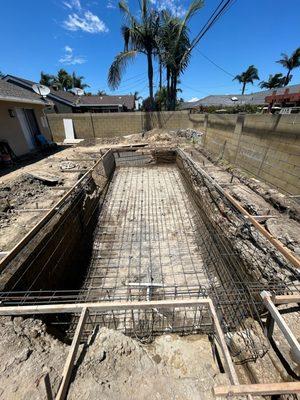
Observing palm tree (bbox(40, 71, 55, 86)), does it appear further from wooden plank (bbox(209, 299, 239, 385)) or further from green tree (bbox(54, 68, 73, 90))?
wooden plank (bbox(209, 299, 239, 385))

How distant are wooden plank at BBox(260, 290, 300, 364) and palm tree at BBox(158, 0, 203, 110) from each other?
1449 cm

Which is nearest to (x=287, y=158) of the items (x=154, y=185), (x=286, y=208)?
(x=286, y=208)

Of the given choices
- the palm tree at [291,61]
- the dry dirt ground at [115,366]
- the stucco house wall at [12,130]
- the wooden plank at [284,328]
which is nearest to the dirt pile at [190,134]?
the stucco house wall at [12,130]

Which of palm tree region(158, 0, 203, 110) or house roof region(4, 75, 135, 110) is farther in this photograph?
house roof region(4, 75, 135, 110)

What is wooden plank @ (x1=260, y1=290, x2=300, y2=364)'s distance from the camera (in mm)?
1842

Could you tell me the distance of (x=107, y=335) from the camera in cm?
227

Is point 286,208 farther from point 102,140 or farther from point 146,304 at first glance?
point 102,140

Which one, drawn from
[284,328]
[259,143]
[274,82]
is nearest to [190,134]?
[259,143]

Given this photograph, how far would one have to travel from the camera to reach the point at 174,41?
43.7 feet

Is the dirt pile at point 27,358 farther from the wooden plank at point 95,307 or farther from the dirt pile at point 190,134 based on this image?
the dirt pile at point 190,134

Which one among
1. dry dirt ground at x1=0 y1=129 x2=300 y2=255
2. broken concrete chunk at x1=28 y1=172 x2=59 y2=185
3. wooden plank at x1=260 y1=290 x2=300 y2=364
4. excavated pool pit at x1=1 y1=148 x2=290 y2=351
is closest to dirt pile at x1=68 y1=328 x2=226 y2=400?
excavated pool pit at x1=1 y1=148 x2=290 y2=351

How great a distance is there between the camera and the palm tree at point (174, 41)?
13016mm

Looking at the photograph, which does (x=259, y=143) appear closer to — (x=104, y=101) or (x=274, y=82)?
(x=104, y=101)

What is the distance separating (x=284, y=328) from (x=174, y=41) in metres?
16.4
